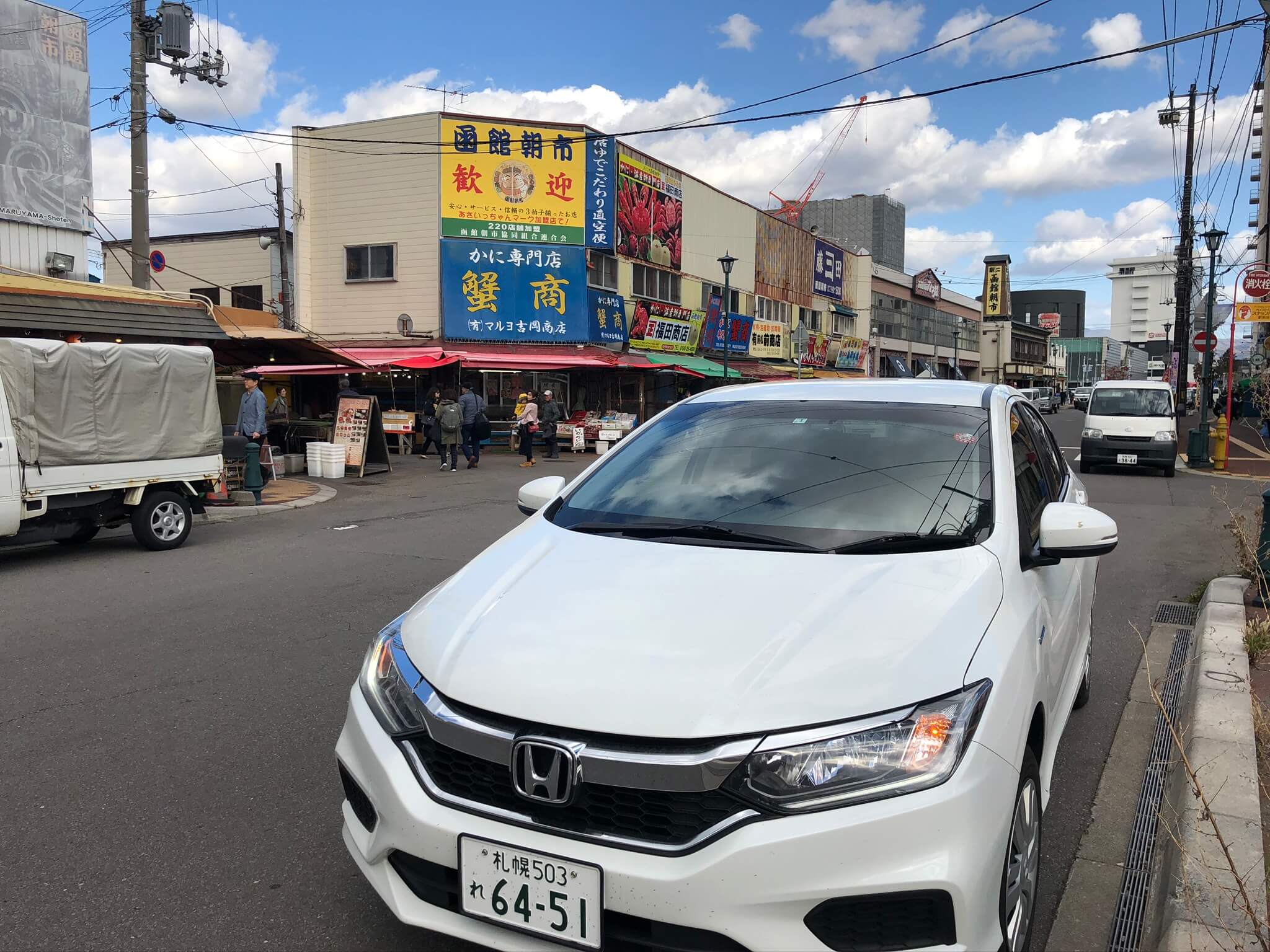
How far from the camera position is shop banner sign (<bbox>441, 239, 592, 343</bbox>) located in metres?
25.3

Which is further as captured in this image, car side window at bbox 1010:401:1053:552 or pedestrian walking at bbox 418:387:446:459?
pedestrian walking at bbox 418:387:446:459

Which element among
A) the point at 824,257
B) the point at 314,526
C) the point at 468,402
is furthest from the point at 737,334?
the point at 314,526

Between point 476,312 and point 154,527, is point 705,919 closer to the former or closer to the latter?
point 154,527

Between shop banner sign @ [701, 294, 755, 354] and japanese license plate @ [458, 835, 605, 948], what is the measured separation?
1232 inches

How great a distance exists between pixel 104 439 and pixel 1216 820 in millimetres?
9495

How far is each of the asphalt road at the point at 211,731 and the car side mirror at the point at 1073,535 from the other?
1.20 m

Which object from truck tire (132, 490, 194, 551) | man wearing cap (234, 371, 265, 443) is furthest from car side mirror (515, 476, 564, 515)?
man wearing cap (234, 371, 265, 443)

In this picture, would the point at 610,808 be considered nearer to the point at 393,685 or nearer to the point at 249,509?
the point at 393,685

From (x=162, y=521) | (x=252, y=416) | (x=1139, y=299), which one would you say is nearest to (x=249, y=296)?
(x=252, y=416)

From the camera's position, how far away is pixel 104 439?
9000mm

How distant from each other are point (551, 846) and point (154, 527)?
882 cm

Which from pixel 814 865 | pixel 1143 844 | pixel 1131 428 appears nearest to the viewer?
pixel 814 865

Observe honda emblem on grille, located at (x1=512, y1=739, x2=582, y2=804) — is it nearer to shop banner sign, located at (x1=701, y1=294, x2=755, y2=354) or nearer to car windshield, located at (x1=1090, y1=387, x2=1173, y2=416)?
car windshield, located at (x1=1090, y1=387, x2=1173, y2=416)

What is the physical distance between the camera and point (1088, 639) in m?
4.63
